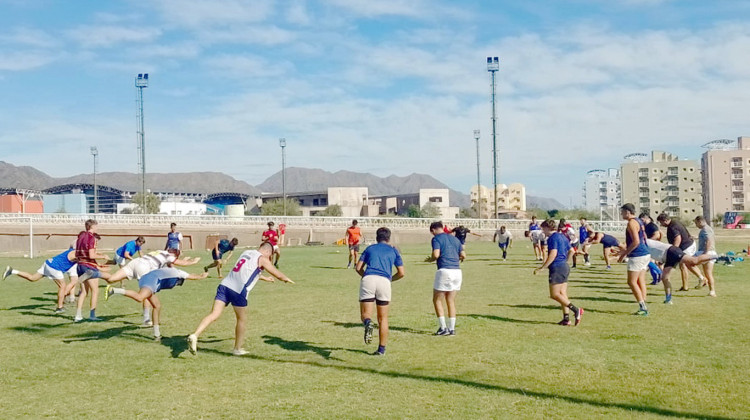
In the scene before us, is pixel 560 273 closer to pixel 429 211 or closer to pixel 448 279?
pixel 448 279

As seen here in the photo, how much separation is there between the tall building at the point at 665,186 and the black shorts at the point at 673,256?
434 feet

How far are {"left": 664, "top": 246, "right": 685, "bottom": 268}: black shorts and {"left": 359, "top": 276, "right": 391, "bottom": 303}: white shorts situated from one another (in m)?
8.67

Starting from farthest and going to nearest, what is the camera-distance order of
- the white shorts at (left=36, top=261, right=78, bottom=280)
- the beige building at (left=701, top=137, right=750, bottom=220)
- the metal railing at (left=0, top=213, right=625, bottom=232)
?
the beige building at (left=701, top=137, right=750, bottom=220)
the metal railing at (left=0, top=213, right=625, bottom=232)
the white shorts at (left=36, top=261, right=78, bottom=280)

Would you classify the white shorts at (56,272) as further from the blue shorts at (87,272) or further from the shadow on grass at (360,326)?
the shadow on grass at (360,326)

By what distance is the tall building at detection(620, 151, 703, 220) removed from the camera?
5600 inches

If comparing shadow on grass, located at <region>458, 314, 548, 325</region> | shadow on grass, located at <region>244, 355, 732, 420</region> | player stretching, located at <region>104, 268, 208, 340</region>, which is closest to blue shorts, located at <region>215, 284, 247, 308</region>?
shadow on grass, located at <region>244, 355, 732, 420</region>

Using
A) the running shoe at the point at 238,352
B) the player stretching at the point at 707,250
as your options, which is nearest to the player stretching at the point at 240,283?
the running shoe at the point at 238,352

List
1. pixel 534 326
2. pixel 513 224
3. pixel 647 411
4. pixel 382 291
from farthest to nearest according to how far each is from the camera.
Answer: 1. pixel 513 224
2. pixel 534 326
3. pixel 382 291
4. pixel 647 411

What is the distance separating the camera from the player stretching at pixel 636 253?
13453mm

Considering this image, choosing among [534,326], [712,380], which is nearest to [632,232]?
[534,326]

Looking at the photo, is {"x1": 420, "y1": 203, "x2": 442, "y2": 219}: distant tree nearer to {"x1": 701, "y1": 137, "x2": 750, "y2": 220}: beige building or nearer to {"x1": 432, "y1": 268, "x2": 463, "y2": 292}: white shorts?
{"x1": 701, "y1": 137, "x2": 750, "y2": 220}: beige building

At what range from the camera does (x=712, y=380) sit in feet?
27.6

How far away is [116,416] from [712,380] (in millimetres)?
7078

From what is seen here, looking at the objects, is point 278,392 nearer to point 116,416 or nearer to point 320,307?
point 116,416
